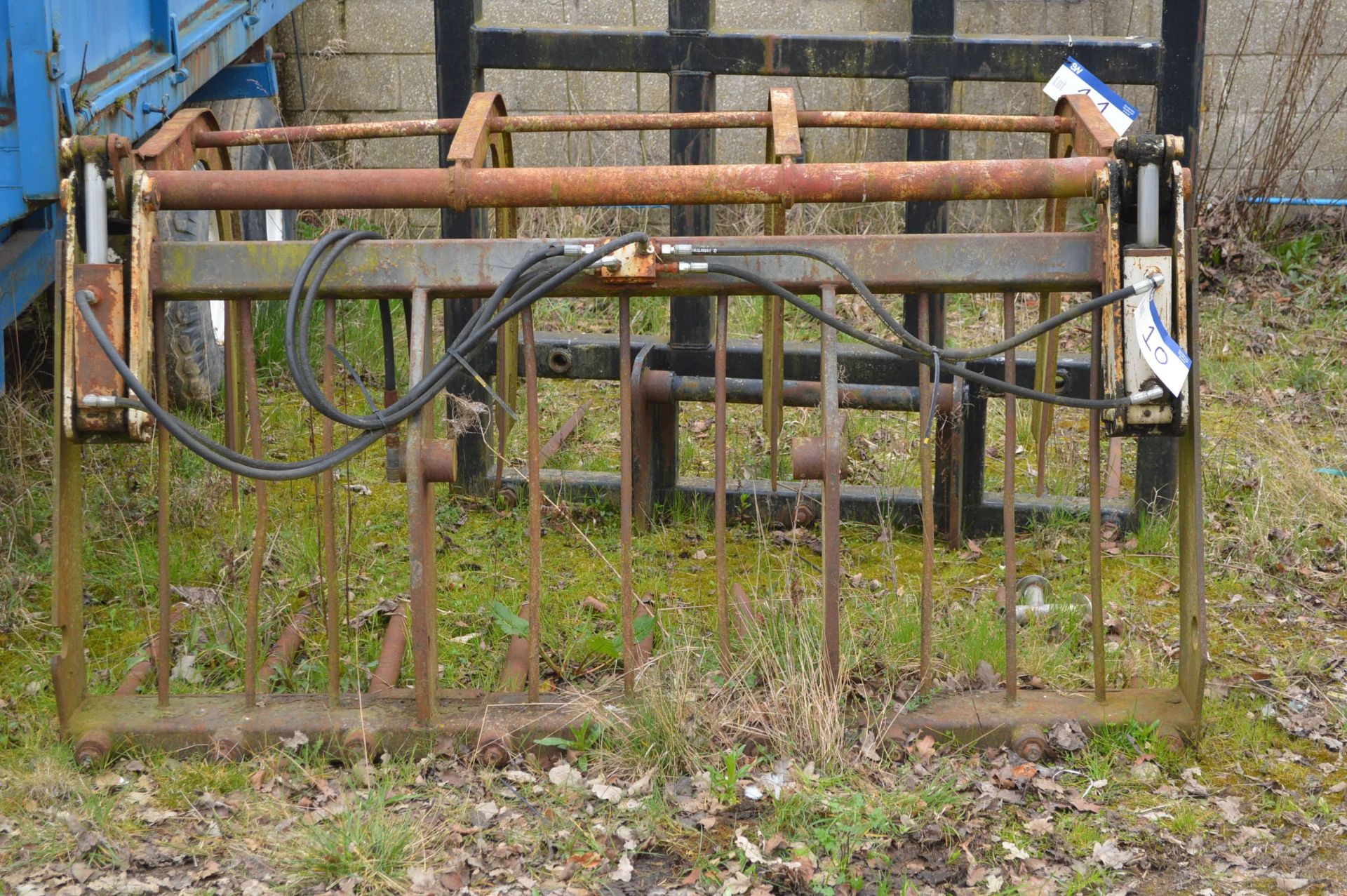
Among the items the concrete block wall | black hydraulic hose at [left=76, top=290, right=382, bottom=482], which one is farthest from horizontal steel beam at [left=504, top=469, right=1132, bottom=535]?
the concrete block wall

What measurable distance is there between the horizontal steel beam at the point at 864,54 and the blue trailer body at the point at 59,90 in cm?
146

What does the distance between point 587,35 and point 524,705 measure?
2.29 meters

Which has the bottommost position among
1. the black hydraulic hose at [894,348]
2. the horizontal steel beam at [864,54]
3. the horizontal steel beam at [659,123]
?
the black hydraulic hose at [894,348]

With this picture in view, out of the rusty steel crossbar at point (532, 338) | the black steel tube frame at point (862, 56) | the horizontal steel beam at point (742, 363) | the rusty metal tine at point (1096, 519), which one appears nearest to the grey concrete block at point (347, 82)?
the black steel tube frame at point (862, 56)

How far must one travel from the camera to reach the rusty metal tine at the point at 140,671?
329cm

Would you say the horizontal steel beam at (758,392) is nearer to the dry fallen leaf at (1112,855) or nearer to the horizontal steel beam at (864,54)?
the horizontal steel beam at (864,54)

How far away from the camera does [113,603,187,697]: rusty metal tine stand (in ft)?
10.8

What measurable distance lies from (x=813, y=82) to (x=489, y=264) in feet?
17.8

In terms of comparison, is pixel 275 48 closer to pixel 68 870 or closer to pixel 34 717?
pixel 34 717

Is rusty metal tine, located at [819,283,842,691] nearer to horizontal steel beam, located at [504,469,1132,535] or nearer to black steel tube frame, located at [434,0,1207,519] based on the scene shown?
black steel tube frame, located at [434,0,1207,519]

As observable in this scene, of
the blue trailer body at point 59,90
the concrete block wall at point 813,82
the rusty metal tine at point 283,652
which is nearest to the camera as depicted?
the rusty metal tine at point 283,652

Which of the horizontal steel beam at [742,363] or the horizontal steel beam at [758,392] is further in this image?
the horizontal steel beam at [742,363]

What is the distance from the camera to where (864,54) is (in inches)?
170

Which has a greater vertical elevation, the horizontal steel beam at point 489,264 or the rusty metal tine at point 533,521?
the horizontal steel beam at point 489,264
